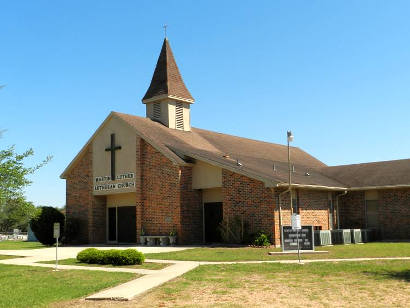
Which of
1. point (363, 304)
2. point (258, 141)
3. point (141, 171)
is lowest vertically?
point (363, 304)

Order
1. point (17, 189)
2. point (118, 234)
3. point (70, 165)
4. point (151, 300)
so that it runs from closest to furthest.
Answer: point (151, 300) → point (17, 189) → point (118, 234) → point (70, 165)

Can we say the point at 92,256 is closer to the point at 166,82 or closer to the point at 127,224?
the point at 127,224

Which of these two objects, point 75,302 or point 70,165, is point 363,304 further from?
point 70,165

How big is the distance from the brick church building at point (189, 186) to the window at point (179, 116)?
3.5 inches

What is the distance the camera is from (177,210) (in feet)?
86.8

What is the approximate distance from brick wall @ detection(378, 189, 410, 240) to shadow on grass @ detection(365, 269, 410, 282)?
15.8 meters

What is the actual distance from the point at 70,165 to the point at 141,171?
6896mm

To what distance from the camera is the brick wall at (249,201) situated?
23.8m

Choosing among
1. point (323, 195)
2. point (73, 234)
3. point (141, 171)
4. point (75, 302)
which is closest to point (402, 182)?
point (323, 195)

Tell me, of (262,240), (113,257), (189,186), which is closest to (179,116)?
(189,186)

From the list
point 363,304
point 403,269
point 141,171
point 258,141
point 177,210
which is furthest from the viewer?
point 258,141

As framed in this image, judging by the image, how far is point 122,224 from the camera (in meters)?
30.5

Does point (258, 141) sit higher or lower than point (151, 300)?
higher

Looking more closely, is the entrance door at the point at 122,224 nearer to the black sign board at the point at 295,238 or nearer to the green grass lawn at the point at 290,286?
the black sign board at the point at 295,238
